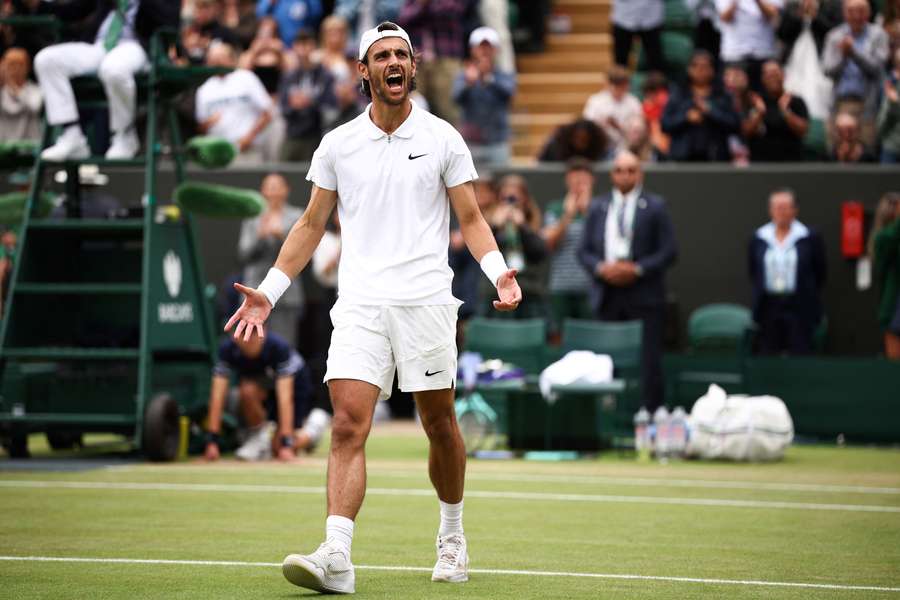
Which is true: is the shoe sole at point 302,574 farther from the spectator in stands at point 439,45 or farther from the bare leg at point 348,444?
the spectator in stands at point 439,45

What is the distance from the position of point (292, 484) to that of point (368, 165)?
5252mm

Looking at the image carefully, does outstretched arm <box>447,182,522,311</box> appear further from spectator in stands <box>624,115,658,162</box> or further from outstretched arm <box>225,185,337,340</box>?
spectator in stands <box>624,115,658,162</box>

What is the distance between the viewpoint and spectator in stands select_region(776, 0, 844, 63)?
19.1 meters

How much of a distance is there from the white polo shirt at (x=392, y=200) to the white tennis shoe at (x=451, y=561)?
1.08 m

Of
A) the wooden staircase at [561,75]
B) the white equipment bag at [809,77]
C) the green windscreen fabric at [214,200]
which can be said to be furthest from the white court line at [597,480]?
the wooden staircase at [561,75]

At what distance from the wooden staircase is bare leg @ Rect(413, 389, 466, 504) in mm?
14114

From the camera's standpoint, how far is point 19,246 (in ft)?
45.6

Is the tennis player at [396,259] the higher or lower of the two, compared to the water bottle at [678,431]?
higher

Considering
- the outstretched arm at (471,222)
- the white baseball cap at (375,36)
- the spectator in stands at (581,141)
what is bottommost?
the outstretched arm at (471,222)

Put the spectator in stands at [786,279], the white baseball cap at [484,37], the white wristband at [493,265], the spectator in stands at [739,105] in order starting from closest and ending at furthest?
the white wristband at [493,265], the spectator in stands at [786,279], the spectator in stands at [739,105], the white baseball cap at [484,37]

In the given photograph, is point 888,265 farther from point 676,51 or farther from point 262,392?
point 262,392

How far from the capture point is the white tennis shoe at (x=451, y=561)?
7.00 m

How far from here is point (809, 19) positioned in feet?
63.2

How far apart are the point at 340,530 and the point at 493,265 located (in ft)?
4.45
